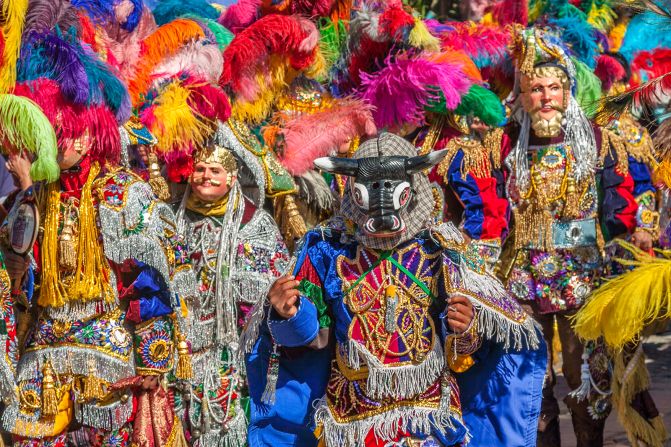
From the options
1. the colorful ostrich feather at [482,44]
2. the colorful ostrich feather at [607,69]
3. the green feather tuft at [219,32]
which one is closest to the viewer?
the green feather tuft at [219,32]

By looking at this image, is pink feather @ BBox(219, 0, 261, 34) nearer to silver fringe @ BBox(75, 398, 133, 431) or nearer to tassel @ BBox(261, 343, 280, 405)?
silver fringe @ BBox(75, 398, 133, 431)

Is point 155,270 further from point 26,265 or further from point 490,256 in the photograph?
point 490,256

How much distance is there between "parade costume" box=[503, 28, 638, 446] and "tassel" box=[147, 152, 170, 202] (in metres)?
1.90

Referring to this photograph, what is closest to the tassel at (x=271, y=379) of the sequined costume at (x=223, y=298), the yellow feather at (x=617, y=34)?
the sequined costume at (x=223, y=298)

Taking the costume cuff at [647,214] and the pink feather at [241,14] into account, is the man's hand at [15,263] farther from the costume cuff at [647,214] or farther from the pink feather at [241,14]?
the costume cuff at [647,214]

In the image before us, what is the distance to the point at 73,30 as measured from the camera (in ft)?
18.0

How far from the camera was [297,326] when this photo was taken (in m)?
4.66

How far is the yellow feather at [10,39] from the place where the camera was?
514 cm

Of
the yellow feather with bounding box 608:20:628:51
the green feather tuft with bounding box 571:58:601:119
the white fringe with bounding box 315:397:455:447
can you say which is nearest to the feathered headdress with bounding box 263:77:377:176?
the green feather tuft with bounding box 571:58:601:119

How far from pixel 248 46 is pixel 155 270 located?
189 cm

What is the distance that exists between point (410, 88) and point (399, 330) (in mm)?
2538

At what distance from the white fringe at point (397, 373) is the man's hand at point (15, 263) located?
1551 mm

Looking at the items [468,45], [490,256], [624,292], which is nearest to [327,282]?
[624,292]

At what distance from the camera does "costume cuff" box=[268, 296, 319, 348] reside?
4.66 m
